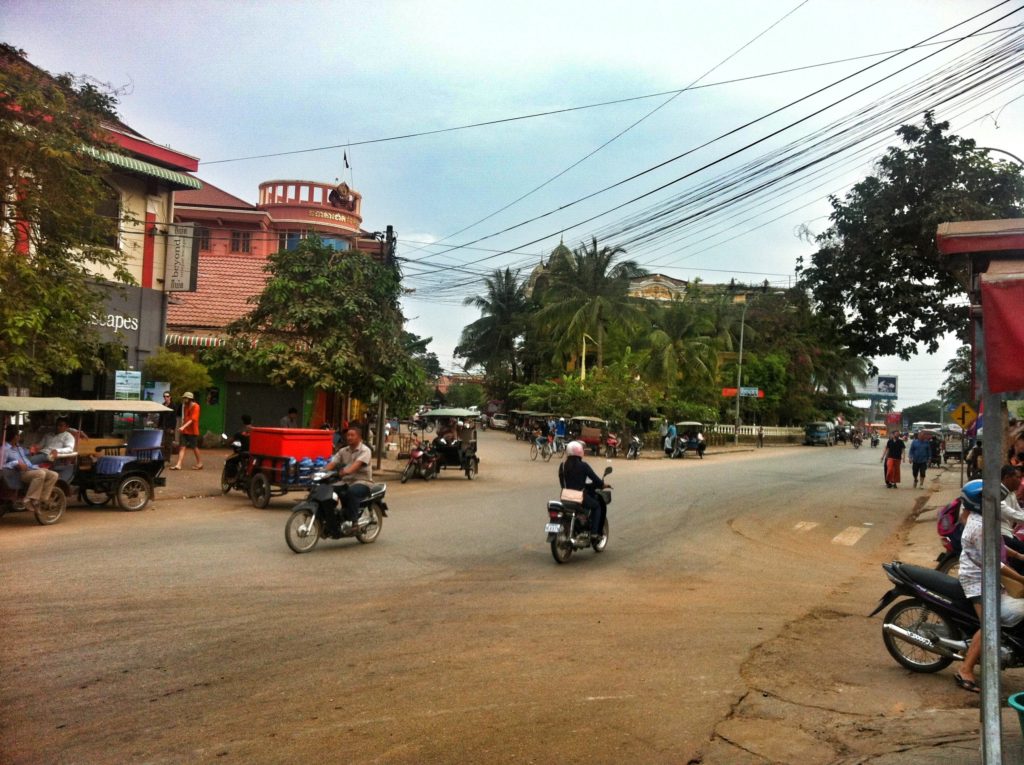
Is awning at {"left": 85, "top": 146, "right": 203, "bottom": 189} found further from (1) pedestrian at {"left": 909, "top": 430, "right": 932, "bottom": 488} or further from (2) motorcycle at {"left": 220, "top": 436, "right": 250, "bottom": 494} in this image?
(1) pedestrian at {"left": 909, "top": 430, "right": 932, "bottom": 488}

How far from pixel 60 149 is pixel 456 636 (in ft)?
32.1

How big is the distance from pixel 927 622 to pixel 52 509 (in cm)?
1153

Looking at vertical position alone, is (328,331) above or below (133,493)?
above

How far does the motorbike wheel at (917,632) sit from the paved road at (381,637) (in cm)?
85

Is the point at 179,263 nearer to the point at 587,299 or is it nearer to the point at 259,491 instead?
the point at 259,491

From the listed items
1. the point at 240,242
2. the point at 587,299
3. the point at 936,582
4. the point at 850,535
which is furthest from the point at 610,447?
the point at 936,582

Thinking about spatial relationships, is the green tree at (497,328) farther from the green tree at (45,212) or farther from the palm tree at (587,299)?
the green tree at (45,212)

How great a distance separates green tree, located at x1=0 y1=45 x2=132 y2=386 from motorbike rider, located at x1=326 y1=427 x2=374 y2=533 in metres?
4.93

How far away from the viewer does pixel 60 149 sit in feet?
40.3

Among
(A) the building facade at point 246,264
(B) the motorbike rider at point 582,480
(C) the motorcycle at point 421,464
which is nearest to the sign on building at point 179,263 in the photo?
(A) the building facade at point 246,264

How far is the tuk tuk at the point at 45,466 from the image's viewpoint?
39.0ft

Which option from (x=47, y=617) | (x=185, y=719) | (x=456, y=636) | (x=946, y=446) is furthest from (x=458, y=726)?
(x=946, y=446)

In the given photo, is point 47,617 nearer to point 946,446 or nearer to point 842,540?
point 842,540

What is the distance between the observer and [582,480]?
10844 millimetres
